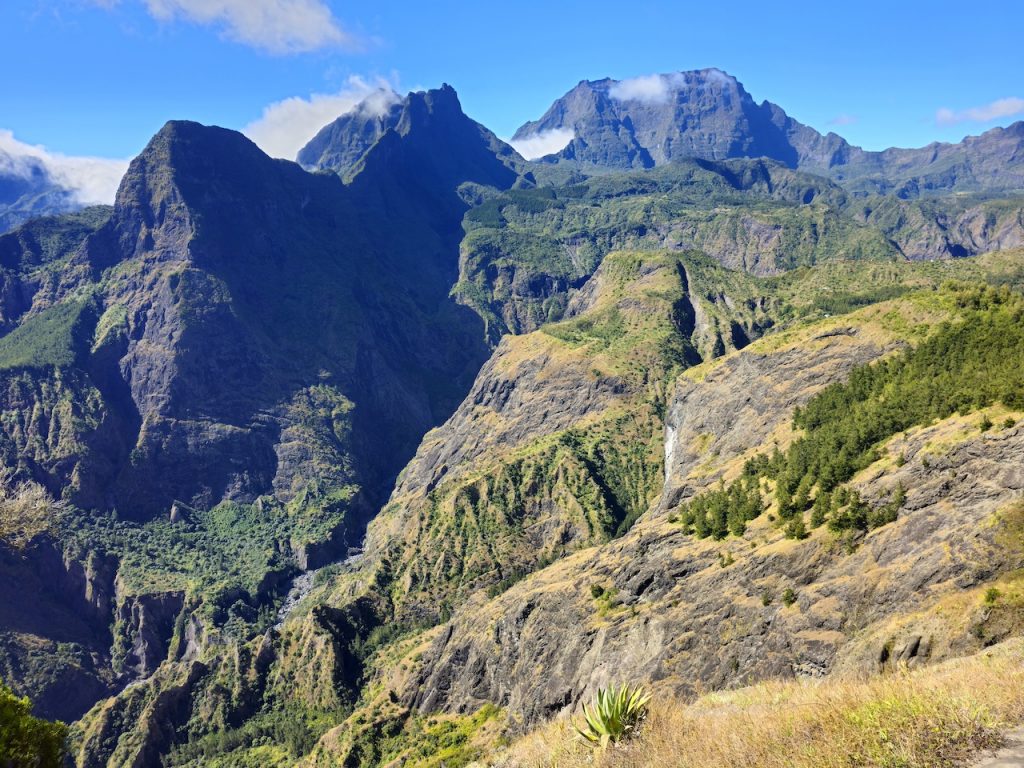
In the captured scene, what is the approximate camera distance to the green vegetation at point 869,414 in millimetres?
55656

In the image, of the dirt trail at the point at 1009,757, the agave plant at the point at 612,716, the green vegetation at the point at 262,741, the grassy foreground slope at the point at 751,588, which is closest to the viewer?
the dirt trail at the point at 1009,757

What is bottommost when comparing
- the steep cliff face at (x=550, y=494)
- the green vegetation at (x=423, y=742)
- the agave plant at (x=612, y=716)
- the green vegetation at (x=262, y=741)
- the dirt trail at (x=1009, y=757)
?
the green vegetation at (x=262, y=741)

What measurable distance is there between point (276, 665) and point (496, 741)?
90.6m

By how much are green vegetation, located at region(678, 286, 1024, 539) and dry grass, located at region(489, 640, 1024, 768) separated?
35756mm

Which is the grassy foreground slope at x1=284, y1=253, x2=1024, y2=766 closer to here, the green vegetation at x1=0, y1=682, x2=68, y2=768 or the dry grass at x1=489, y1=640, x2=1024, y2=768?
the dry grass at x1=489, y1=640, x2=1024, y2=768

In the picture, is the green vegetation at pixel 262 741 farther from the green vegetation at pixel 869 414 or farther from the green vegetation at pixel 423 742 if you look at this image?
the green vegetation at pixel 869 414

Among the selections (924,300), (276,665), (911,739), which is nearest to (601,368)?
(924,300)

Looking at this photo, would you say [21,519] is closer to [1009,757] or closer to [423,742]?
[1009,757]

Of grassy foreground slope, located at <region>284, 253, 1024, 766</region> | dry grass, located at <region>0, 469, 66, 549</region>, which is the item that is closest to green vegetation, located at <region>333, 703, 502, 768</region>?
grassy foreground slope, located at <region>284, 253, 1024, 766</region>

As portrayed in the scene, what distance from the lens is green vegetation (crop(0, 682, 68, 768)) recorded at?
34.5m

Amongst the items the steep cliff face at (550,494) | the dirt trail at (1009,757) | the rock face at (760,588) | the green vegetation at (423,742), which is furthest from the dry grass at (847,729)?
the steep cliff face at (550,494)

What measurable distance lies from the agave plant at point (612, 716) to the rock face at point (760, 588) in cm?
2331

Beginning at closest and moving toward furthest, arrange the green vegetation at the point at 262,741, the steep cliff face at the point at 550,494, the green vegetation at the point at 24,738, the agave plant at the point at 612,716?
the agave plant at the point at 612,716 → the green vegetation at the point at 24,738 → the green vegetation at the point at 262,741 → the steep cliff face at the point at 550,494

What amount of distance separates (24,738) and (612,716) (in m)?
35.7
